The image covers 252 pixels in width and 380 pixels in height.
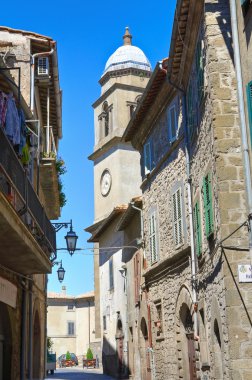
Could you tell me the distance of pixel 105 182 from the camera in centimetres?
4278

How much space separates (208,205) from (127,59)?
3517cm

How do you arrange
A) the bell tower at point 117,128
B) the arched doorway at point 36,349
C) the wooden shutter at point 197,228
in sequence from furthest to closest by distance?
the bell tower at point 117,128 → the arched doorway at point 36,349 → the wooden shutter at point 197,228

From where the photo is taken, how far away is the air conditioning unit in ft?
60.2

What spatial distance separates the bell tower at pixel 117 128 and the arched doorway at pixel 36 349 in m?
20.5

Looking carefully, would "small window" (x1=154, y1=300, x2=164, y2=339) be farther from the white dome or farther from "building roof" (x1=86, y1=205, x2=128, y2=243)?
the white dome

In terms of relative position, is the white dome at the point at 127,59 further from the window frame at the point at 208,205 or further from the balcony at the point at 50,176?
the window frame at the point at 208,205

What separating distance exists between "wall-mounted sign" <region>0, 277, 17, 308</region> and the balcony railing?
1.17 metres

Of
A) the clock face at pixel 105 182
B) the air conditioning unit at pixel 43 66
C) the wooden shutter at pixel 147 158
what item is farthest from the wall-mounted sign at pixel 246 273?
the clock face at pixel 105 182

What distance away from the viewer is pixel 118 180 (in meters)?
40.5

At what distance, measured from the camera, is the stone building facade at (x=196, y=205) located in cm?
1057

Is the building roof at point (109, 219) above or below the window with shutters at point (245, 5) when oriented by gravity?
above

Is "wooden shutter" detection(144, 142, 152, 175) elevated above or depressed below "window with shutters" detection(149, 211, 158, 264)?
above

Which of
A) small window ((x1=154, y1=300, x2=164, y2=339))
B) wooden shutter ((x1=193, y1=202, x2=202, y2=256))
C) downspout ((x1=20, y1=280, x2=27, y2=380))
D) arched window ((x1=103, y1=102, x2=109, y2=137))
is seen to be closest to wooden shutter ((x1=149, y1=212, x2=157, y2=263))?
small window ((x1=154, y1=300, x2=164, y2=339))

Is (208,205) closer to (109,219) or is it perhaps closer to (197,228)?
(197,228)
